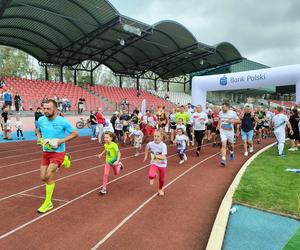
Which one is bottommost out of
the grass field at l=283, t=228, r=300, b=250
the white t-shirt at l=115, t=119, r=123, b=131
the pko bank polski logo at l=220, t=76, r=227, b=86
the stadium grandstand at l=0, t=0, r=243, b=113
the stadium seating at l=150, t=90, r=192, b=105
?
the grass field at l=283, t=228, r=300, b=250

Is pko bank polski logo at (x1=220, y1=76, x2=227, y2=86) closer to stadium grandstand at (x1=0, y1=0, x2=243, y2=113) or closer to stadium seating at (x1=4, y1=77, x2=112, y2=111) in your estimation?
stadium grandstand at (x1=0, y1=0, x2=243, y2=113)

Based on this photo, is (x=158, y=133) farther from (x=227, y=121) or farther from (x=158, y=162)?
(x=227, y=121)

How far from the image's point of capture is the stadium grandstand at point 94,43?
905 inches

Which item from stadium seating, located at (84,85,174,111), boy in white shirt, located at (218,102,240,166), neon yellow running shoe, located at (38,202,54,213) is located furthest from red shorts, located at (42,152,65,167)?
stadium seating, located at (84,85,174,111)

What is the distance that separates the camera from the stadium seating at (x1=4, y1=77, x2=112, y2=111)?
2372cm

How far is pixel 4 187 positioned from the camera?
6.75 m

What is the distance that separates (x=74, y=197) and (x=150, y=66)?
34.8 metres

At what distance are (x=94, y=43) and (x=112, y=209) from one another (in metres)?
26.4

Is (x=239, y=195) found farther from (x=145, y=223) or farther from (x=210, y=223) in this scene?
(x=145, y=223)

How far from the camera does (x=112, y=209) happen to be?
17.6 feet

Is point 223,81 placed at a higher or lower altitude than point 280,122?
higher

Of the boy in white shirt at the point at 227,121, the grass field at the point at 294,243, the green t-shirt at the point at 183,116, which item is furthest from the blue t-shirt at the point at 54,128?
the green t-shirt at the point at 183,116

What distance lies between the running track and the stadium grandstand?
13311mm

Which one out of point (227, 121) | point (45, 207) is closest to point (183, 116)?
point (227, 121)
